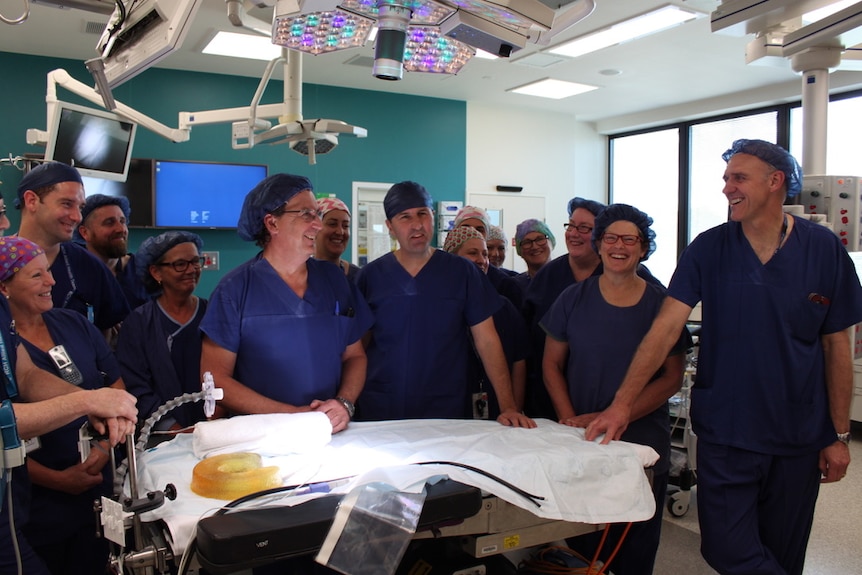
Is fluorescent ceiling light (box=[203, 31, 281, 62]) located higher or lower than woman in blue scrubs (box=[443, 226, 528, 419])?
higher

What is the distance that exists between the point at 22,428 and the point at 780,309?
6.46 ft

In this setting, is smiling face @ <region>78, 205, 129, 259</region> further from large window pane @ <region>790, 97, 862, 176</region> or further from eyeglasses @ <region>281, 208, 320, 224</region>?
large window pane @ <region>790, 97, 862, 176</region>

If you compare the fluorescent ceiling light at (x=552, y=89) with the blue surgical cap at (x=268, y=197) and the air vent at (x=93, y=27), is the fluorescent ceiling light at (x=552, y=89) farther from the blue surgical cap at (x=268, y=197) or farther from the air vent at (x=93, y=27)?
the blue surgical cap at (x=268, y=197)

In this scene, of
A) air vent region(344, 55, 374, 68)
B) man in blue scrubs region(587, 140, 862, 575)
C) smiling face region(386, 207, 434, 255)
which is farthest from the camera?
air vent region(344, 55, 374, 68)

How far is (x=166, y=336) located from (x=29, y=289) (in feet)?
1.84

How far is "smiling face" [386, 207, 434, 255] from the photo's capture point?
2312mm

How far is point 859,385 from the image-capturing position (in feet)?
15.4

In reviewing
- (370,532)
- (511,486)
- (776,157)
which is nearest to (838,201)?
(776,157)

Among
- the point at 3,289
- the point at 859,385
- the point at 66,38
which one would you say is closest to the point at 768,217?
the point at 3,289

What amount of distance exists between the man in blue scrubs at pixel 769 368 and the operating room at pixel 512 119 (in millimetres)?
1046

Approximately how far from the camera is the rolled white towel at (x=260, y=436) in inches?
64.0

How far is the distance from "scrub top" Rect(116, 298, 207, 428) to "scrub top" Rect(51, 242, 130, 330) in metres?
0.35

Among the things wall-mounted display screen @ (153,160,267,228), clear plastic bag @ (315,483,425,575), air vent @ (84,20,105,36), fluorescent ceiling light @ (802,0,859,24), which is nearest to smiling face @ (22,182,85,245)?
clear plastic bag @ (315,483,425,575)

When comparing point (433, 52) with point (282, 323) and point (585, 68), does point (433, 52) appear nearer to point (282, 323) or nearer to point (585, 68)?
point (282, 323)
